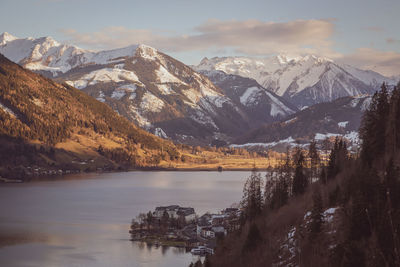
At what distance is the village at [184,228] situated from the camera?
7888cm

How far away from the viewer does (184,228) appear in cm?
9256

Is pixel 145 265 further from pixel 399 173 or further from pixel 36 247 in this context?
pixel 399 173

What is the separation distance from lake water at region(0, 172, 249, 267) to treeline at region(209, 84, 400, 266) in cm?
1718

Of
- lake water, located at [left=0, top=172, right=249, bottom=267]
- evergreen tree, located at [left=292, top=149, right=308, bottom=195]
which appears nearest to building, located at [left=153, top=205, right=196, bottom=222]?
lake water, located at [left=0, top=172, right=249, bottom=267]

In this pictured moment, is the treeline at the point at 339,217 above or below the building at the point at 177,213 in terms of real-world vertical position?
above

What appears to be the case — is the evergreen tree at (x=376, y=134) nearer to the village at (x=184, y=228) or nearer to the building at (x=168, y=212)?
the village at (x=184, y=228)

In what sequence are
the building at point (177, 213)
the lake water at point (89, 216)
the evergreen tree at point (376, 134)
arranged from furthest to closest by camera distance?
the building at point (177, 213) < the lake water at point (89, 216) < the evergreen tree at point (376, 134)

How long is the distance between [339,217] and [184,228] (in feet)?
180

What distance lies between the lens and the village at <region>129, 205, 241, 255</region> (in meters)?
78.9

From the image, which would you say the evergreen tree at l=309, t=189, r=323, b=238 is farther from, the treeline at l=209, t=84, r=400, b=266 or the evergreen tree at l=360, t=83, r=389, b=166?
Result: the evergreen tree at l=360, t=83, r=389, b=166

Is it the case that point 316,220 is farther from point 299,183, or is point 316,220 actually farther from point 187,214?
point 187,214

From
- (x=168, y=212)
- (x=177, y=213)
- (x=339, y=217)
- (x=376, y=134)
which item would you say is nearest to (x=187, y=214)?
(x=177, y=213)

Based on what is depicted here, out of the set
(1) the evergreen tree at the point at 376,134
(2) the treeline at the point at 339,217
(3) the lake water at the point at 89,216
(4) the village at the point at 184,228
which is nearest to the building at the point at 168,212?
(4) the village at the point at 184,228

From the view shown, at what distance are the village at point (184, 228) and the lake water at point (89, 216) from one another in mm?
2456
